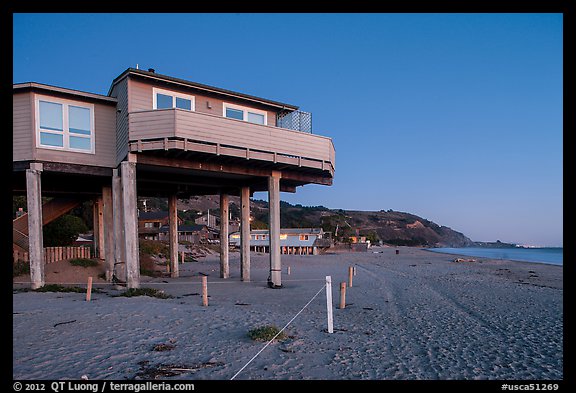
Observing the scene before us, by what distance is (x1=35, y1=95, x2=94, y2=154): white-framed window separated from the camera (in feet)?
49.4

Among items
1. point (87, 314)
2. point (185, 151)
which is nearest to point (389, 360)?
point (87, 314)

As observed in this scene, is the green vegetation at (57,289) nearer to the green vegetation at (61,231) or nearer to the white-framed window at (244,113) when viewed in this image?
the white-framed window at (244,113)

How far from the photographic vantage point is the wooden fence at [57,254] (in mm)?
20594

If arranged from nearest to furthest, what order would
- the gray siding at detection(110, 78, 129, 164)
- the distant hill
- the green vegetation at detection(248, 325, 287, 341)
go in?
the green vegetation at detection(248, 325, 287, 341), the gray siding at detection(110, 78, 129, 164), the distant hill

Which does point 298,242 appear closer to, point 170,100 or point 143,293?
point 170,100

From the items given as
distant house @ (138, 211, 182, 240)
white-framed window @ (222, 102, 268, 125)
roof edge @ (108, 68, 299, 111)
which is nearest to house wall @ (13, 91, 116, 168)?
roof edge @ (108, 68, 299, 111)

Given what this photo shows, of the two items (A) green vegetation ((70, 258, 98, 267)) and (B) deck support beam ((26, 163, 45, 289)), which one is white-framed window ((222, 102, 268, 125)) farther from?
(A) green vegetation ((70, 258, 98, 267))

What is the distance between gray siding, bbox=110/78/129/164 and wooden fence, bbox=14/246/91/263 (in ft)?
28.8

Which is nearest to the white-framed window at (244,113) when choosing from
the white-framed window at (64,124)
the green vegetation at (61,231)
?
the white-framed window at (64,124)

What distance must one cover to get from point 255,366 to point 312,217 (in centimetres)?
16121

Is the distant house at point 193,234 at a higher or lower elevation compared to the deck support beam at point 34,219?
lower

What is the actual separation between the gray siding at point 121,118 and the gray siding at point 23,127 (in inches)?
127

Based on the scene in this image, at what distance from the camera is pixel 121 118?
51.7 feet

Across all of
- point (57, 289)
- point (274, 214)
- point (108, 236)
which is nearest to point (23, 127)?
point (57, 289)
